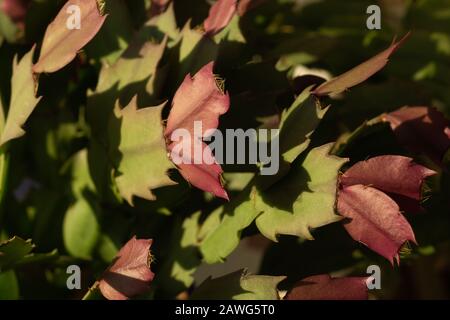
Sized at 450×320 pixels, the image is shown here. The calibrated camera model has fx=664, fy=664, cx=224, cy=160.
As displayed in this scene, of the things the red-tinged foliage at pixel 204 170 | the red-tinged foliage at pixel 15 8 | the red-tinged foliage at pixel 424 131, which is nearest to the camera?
the red-tinged foliage at pixel 204 170

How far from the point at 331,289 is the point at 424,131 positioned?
199 millimetres

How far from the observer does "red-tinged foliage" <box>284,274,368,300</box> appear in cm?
55

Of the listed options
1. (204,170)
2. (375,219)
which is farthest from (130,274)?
(375,219)

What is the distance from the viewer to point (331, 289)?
551mm

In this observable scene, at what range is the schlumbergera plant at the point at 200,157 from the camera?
0.56m

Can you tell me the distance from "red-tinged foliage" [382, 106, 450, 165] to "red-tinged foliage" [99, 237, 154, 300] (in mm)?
276

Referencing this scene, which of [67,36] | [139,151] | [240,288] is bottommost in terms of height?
[240,288]

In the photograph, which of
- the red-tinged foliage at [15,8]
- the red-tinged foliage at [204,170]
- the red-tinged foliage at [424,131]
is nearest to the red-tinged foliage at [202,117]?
the red-tinged foliage at [204,170]

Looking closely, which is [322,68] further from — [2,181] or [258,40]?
[2,181]

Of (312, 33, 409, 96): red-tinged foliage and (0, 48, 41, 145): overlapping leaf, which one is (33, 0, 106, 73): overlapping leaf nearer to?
(0, 48, 41, 145): overlapping leaf

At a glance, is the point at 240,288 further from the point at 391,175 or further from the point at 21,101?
the point at 21,101

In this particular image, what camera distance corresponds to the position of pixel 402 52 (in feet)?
3.11

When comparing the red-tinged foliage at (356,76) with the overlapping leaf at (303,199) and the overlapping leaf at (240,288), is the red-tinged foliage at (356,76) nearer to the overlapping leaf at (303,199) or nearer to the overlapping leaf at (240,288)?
the overlapping leaf at (303,199)

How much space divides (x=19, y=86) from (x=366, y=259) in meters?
0.42
